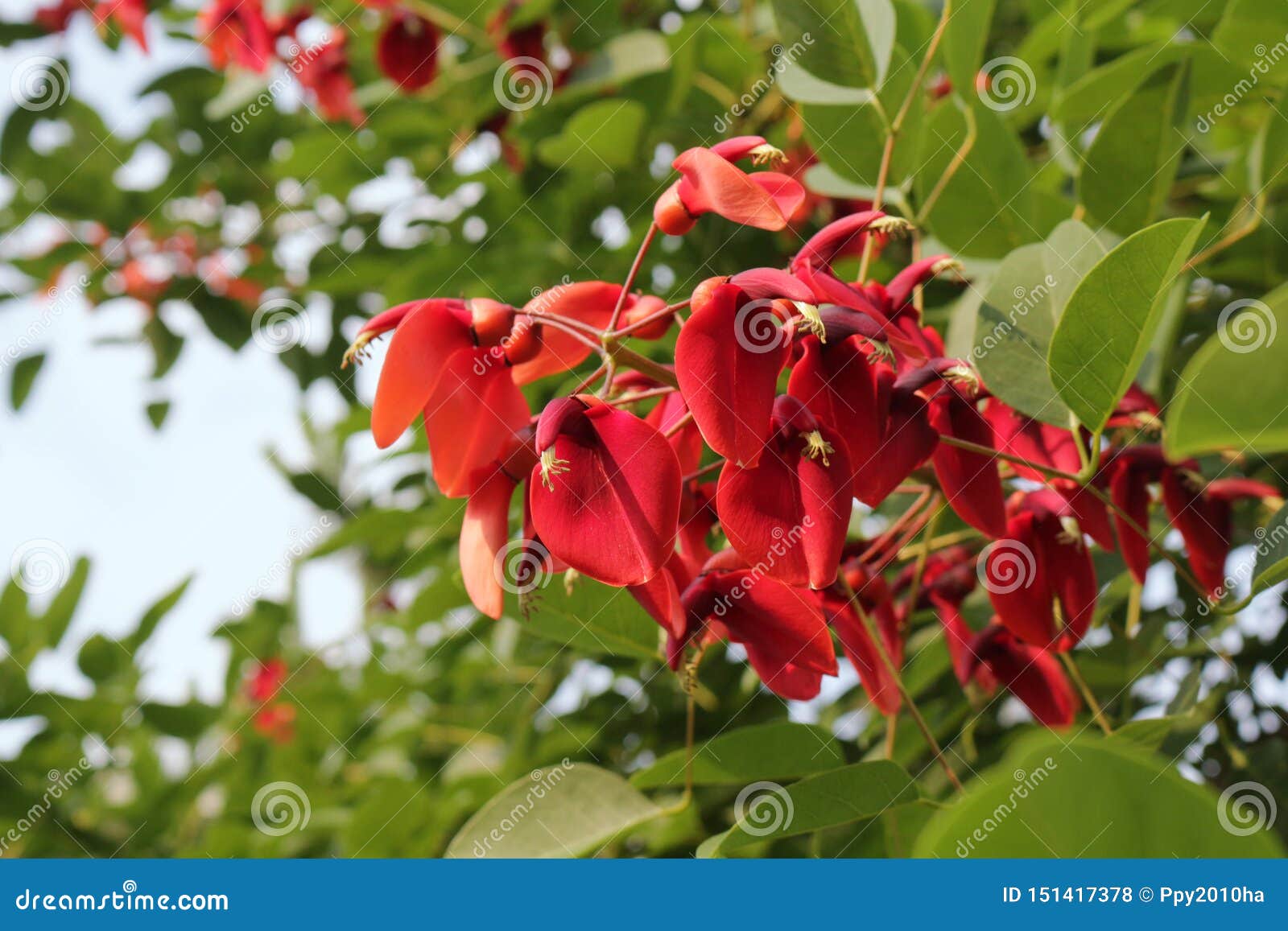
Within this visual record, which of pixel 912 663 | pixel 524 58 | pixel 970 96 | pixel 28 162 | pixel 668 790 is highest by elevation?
pixel 970 96

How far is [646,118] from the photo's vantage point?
1277mm

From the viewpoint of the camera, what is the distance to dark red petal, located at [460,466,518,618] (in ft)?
1.86

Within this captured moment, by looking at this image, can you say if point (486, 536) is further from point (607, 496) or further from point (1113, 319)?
point (1113, 319)

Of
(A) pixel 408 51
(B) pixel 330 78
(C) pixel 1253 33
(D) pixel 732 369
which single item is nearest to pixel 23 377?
(B) pixel 330 78

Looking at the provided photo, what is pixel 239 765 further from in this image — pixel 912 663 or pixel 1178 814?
pixel 1178 814

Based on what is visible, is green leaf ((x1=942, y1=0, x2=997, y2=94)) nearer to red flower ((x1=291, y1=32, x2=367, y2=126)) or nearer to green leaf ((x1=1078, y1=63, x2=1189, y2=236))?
green leaf ((x1=1078, y1=63, x2=1189, y2=236))

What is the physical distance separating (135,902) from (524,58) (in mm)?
1081

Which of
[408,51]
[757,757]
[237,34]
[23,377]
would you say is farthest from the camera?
[23,377]

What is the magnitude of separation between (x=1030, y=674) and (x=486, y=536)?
1.40 feet

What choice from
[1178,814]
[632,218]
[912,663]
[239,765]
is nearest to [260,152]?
[632,218]

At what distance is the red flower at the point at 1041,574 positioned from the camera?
26.1 inches

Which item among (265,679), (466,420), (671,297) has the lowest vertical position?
(265,679)

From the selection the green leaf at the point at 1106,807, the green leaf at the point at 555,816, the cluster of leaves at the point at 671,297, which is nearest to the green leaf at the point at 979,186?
the cluster of leaves at the point at 671,297

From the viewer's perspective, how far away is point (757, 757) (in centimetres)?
73
